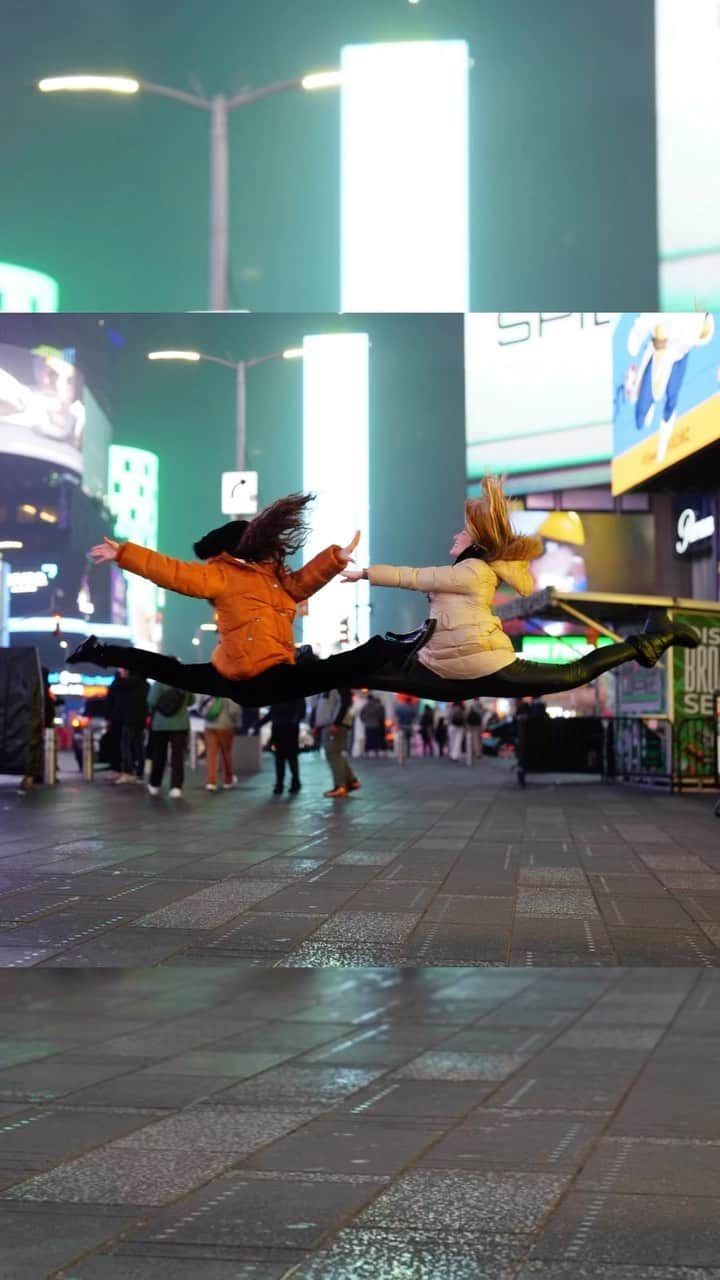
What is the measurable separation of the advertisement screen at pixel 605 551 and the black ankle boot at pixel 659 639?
2187 inches

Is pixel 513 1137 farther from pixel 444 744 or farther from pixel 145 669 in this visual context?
pixel 145 669

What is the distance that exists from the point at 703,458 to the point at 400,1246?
114m

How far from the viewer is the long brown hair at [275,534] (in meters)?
4.01

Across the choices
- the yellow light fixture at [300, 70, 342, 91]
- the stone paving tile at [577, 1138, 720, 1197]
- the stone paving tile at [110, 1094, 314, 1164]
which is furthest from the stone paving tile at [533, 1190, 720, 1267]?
the yellow light fixture at [300, 70, 342, 91]

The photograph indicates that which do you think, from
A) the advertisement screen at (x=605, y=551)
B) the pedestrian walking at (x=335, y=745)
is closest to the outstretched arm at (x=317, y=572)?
the pedestrian walking at (x=335, y=745)

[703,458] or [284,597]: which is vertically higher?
[703,458]

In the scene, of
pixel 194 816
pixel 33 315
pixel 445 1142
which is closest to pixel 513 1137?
pixel 445 1142

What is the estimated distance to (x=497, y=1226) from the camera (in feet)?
440

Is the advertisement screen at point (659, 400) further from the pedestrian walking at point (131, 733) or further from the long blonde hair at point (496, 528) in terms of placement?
the long blonde hair at point (496, 528)

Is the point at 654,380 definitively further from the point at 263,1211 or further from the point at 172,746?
the point at 263,1211

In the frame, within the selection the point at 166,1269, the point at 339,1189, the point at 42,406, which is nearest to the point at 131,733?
the point at 42,406

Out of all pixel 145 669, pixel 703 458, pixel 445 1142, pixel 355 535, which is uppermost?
pixel 703 458

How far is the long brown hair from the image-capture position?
4008 mm

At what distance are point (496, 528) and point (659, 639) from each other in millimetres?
700
